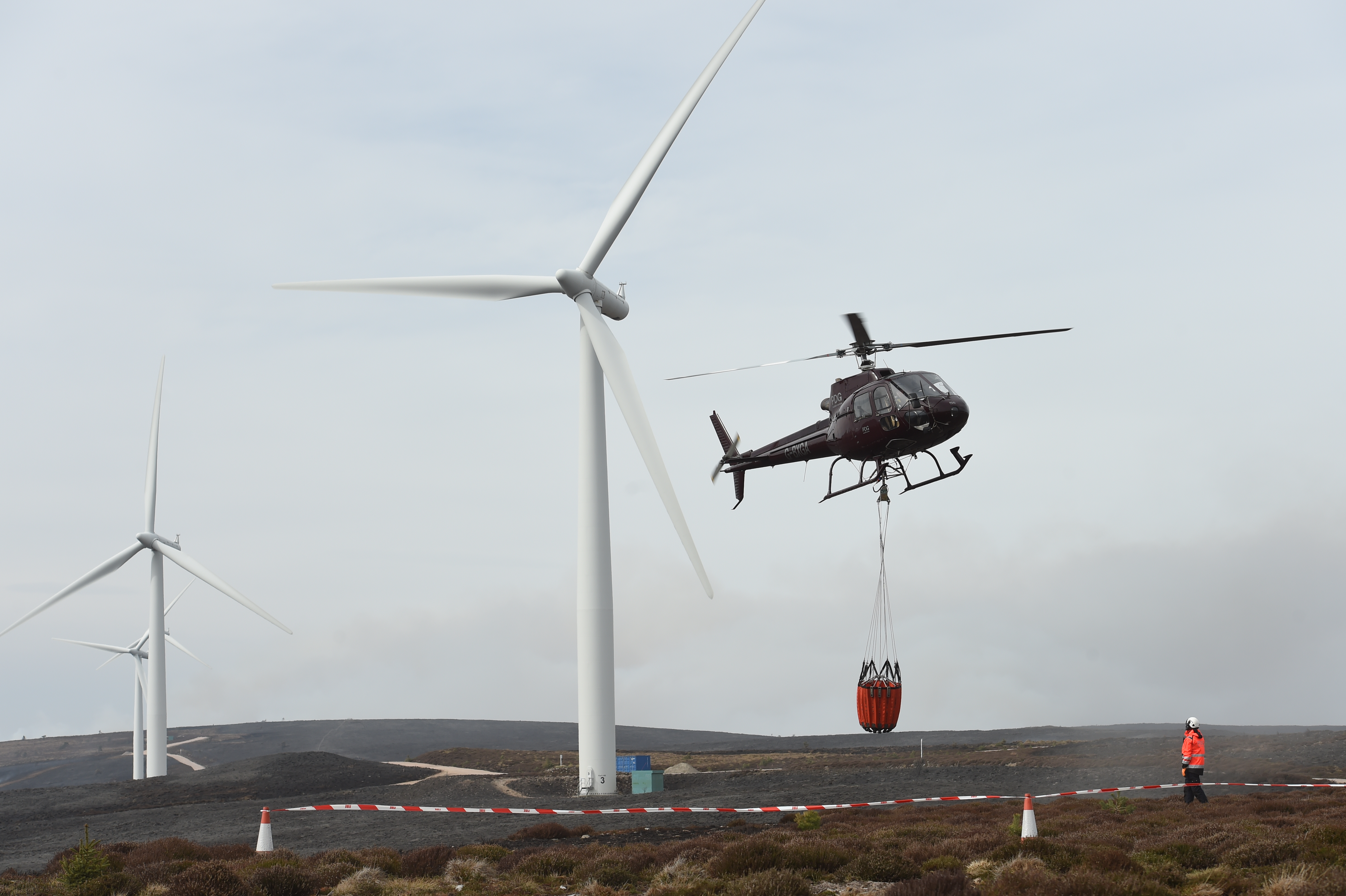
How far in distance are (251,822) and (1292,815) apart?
107ft

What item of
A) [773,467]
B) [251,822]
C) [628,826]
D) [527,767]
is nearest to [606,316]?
[773,467]

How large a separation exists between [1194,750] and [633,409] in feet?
59.0

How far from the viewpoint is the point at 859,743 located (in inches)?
4008

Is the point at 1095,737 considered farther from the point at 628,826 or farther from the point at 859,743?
the point at 628,826

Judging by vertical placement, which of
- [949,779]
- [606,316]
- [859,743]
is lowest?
[859,743]

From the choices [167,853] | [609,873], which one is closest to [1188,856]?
[609,873]

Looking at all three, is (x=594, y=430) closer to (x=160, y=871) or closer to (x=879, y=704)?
(x=879, y=704)

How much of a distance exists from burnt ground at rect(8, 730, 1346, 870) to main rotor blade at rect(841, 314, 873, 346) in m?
13.7

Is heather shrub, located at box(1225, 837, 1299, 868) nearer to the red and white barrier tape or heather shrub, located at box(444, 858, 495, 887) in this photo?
the red and white barrier tape

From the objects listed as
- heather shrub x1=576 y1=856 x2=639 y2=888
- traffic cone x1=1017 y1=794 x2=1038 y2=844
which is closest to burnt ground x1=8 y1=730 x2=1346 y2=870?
heather shrub x1=576 y1=856 x2=639 y2=888

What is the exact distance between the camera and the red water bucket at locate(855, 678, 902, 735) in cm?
2658

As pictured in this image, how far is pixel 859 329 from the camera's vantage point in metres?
28.9

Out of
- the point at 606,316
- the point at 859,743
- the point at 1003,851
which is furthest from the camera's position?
the point at 859,743

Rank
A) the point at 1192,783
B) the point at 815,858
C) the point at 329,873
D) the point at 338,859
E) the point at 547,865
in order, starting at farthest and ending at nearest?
the point at 1192,783 < the point at 338,859 < the point at 547,865 < the point at 329,873 < the point at 815,858
